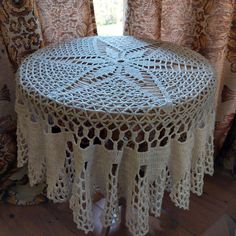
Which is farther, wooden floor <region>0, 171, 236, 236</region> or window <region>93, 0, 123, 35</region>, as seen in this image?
window <region>93, 0, 123, 35</region>

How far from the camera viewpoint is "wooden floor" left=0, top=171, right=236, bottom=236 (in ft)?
3.24

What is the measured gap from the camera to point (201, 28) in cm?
96

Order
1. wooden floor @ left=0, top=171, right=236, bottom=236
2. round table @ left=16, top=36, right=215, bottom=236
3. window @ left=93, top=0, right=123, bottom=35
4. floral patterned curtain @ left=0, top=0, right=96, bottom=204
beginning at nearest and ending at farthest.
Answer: round table @ left=16, top=36, right=215, bottom=236 < floral patterned curtain @ left=0, top=0, right=96, bottom=204 < wooden floor @ left=0, top=171, right=236, bottom=236 < window @ left=93, top=0, right=123, bottom=35

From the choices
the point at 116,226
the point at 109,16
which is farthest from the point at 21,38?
the point at 116,226

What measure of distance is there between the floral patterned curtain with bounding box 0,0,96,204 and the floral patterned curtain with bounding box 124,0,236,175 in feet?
0.54

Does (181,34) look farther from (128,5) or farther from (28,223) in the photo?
(28,223)

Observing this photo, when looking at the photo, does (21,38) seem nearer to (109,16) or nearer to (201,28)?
(109,16)

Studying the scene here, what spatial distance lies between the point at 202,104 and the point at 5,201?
80 cm

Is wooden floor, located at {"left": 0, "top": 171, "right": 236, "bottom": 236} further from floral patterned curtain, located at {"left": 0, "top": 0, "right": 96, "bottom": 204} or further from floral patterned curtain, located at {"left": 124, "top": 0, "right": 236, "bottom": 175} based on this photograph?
floral patterned curtain, located at {"left": 124, "top": 0, "right": 236, "bottom": 175}

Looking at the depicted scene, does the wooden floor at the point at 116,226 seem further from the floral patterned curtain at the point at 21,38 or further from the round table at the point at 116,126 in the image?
the round table at the point at 116,126

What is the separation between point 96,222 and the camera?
1006mm

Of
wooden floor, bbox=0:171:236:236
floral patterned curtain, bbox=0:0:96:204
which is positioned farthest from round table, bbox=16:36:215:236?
wooden floor, bbox=0:171:236:236

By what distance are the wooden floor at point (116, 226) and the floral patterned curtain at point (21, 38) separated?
55 mm

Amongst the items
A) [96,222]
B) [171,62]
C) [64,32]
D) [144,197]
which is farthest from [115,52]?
[96,222]
